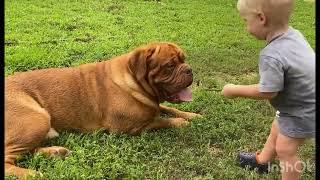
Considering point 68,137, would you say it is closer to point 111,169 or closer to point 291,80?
point 111,169

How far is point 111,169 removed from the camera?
3.85 metres

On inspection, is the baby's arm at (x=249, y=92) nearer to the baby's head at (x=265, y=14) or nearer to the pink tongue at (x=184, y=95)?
the baby's head at (x=265, y=14)

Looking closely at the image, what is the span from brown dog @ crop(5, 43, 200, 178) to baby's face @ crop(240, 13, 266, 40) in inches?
55.8

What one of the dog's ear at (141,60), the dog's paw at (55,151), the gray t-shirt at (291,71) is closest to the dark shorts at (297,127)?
the gray t-shirt at (291,71)

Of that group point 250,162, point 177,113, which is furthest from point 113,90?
point 250,162

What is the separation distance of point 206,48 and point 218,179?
384 cm

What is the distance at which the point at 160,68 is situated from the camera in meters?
4.48

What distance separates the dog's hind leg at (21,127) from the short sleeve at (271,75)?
Answer: 5.85 feet

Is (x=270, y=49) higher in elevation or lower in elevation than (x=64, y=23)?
higher

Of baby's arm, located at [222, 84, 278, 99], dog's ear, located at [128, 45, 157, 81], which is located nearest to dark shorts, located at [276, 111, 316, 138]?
baby's arm, located at [222, 84, 278, 99]

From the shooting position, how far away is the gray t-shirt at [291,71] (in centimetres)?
289

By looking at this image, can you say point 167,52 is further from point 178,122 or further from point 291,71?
point 291,71

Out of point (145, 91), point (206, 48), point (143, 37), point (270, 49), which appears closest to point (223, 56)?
point (206, 48)

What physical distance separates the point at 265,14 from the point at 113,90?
1897 mm
